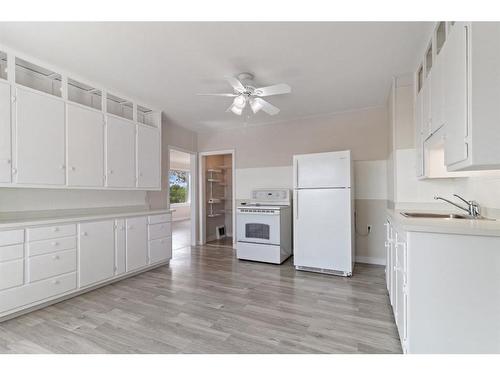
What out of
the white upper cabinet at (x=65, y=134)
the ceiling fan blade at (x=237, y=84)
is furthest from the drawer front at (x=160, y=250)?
the ceiling fan blade at (x=237, y=84)

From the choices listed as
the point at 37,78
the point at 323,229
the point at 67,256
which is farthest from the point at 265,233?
the point at 37,78

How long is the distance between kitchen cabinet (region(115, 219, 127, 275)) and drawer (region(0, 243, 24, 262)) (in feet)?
3.15

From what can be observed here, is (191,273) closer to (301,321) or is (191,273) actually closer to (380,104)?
(301,321)

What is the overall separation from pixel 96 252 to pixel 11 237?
83 centimetres

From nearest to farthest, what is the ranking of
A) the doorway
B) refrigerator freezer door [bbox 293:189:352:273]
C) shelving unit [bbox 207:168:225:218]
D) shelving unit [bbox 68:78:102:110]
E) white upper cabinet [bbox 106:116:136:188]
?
shelving unit [bbox 68:78:102:110] < white upper cabinet [bbox 106:116:136:188] < refrigerator freezer door [bbox 293:189:352:273] < shelving unit [bbox 207:168:225:218] < the doorway

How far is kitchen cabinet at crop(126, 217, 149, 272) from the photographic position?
327 centimetres

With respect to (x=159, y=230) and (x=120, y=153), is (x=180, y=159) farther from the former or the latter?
(x=120, y=153)

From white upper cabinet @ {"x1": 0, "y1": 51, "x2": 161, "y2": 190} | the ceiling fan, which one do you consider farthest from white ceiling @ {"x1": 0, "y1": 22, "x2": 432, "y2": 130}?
white upper cabinet @ {"x1": 0, "y1": 51, "x2": 161, "y2": 190}

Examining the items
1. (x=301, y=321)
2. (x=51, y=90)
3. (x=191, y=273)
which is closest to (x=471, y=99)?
(x=301, y=321)

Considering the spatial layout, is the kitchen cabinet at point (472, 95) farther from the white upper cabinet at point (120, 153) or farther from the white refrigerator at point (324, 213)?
the white upper cabinet at point (120, 153)

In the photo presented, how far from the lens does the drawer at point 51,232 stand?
2.32 m

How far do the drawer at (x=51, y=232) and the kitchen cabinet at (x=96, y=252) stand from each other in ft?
0.33

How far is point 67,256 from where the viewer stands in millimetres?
2594

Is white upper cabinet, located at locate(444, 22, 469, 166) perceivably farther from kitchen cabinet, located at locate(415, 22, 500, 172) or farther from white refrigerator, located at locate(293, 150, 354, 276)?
white refrigerator, located at locate(293, 150, 354, 276)
